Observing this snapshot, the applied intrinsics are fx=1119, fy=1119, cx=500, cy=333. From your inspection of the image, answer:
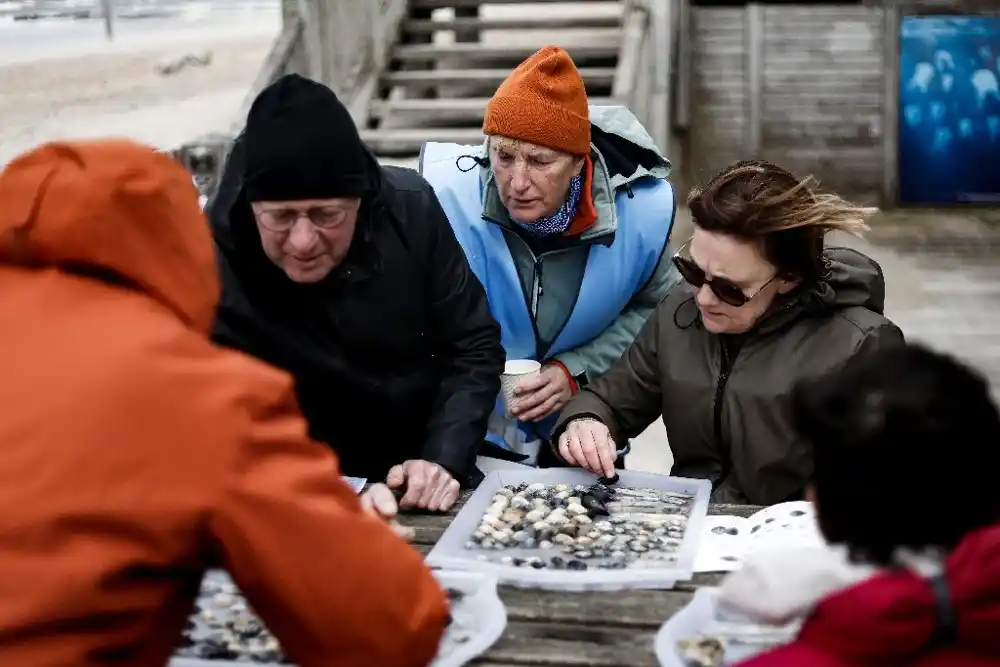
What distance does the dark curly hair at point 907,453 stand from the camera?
1.20 metres

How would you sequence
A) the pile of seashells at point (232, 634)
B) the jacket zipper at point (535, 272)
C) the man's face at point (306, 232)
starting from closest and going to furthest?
1. the pile of seashells at point (232, 634)
2. the man's face at point (306, 232)
3. the jacket zipper at point (535, 272)

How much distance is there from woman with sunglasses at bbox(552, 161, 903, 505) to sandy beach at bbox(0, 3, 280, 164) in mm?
5709

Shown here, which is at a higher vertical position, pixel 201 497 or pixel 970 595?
pixel 201 497

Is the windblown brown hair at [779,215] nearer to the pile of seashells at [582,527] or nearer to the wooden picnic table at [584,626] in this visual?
the pile of seashells at [582,527]

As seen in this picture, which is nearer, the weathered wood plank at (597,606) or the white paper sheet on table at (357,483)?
the weathered wood plank at (597,606)

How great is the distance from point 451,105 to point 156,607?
730cm

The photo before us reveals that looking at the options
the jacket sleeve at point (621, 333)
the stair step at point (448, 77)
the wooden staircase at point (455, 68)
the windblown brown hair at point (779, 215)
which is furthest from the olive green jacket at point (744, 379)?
the stair step at point (448, 77)

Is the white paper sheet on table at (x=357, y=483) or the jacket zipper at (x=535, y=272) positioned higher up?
the jacket zipper at (x=535, y=272)

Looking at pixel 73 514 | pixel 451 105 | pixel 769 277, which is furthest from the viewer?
pixel 451 105

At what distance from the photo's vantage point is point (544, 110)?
2990 millimetres

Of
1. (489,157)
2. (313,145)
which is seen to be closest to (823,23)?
(489,157)

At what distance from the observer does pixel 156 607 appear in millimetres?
1230

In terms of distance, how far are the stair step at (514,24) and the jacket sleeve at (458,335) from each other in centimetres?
641

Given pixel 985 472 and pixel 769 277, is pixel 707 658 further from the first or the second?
pixel 769 277
